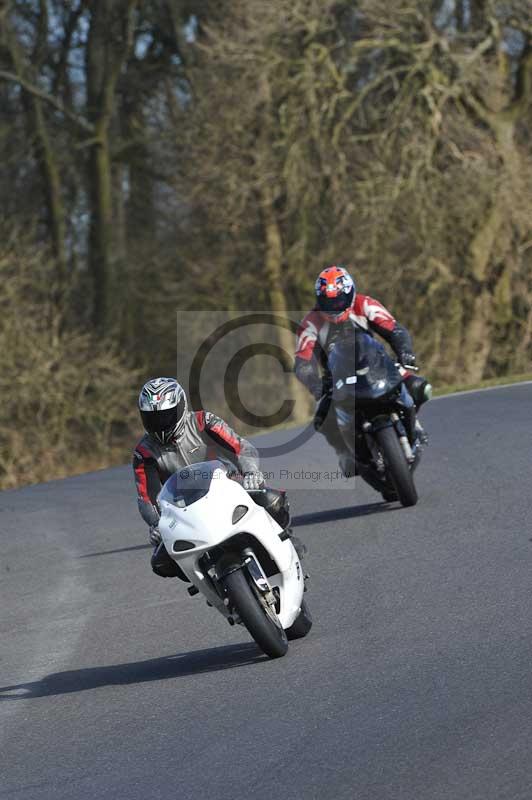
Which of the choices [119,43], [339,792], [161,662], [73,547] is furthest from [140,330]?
[339,792]

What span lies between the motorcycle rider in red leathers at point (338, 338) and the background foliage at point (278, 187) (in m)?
15.5

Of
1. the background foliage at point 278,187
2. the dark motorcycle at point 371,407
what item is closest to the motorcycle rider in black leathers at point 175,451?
the dark motorcycle at point 371,407

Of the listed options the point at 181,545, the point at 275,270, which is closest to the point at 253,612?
the point at 181,545

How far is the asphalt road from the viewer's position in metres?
5.09

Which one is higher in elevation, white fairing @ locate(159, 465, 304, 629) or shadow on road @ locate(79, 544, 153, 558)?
white fairing @ locate(159, 465, 304, 629)

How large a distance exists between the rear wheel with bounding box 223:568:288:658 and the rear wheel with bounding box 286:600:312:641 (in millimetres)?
407

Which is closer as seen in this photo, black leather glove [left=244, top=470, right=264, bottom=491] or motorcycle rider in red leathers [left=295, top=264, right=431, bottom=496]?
black leather glove [left=244, top=470, right=264, bottom=491]

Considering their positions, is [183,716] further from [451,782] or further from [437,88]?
[437,88]

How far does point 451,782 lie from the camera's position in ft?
15.4

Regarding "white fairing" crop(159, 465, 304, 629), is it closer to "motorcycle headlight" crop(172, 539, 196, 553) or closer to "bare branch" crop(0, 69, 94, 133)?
"motorcycle headlight" crop(172, 539, 196, 553)

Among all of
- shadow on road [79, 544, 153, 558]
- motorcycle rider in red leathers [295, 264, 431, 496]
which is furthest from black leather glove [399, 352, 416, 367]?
shadow on road [79, 544, 153, 558]

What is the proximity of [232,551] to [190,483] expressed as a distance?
38 cm

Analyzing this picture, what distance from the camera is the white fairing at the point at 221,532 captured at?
21.9 ft

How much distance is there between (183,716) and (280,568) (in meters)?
1.03
